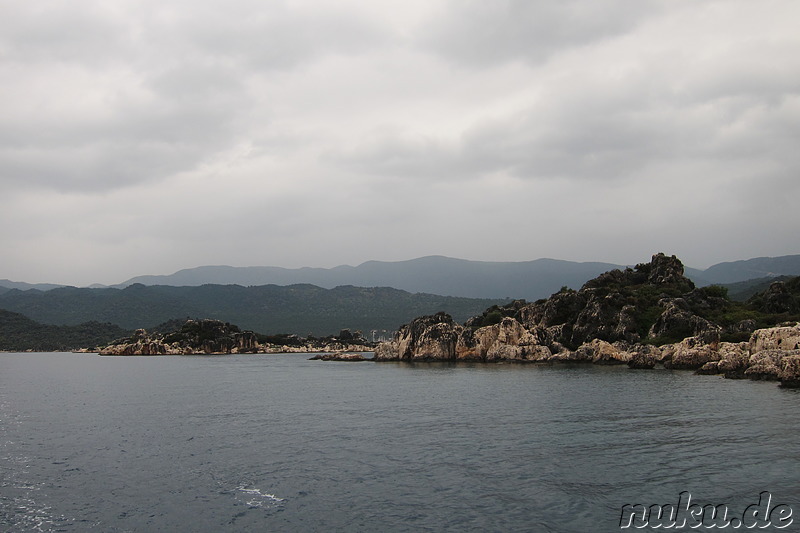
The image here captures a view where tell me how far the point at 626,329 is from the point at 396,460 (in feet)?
297

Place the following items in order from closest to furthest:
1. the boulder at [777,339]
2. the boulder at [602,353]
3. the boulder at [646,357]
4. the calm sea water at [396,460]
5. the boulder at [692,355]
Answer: the calm sea water at [396,460], the boulder at [777,339], the boulder at [692,355], the boulder at [646,357], the boulder at [602,353]

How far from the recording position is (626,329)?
10894cm

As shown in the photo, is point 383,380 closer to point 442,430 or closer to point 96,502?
point 442,430

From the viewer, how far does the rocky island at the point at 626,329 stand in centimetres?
8469

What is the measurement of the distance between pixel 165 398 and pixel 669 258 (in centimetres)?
12705

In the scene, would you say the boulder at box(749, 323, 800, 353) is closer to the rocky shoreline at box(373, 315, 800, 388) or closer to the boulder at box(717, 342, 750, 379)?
the rocky shoreline at box(373, 315, 800, 388)

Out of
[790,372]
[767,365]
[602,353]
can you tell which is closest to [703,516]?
[790,372]

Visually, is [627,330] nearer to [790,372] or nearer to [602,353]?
[602,353]

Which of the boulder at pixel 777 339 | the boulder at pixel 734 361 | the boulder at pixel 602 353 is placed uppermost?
the boulder at pixel 777 339

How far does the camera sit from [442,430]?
38.8m

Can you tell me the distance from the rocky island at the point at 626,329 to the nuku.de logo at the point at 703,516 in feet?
175

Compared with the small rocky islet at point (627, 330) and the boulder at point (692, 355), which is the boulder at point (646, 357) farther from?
the boulder at point (692, 355)

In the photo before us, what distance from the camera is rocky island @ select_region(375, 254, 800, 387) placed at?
84688 millimetres

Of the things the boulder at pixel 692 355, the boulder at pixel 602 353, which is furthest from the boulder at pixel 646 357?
the boulder at pixel 602 353
